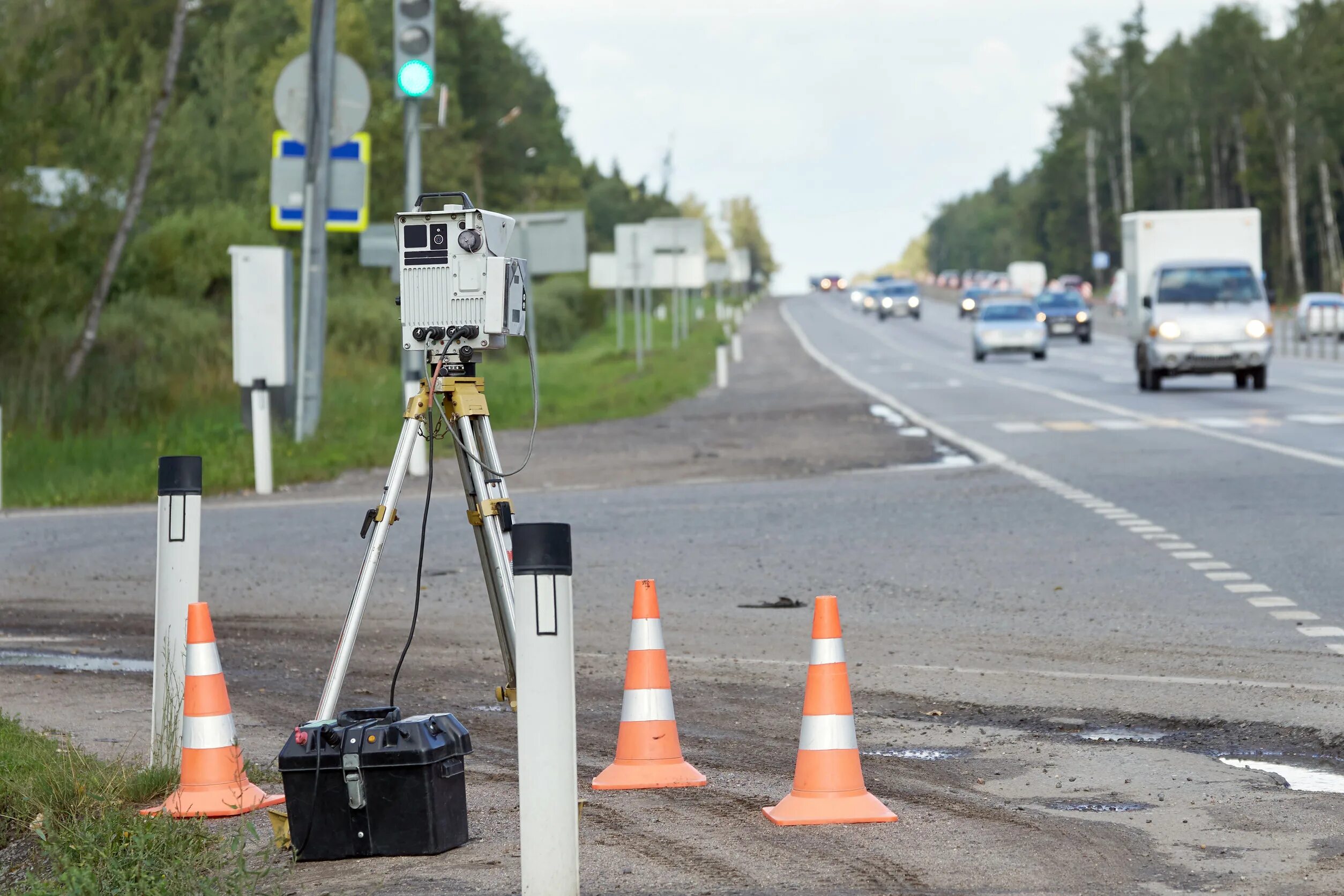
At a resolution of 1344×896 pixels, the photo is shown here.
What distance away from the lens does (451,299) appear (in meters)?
6.22

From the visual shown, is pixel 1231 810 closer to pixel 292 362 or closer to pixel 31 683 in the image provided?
pixel 31 683

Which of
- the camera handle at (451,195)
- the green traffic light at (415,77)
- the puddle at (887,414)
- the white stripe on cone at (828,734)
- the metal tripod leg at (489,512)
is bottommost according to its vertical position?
the white stripe on cone at (828,734)

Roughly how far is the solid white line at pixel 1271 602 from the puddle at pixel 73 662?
223 inches

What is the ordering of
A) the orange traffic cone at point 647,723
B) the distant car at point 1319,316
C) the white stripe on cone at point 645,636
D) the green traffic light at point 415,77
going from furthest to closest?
1. the distant car at point 1319,316
2. the green traffic light at point 415,77
3. the white stripe on cone at point 645,636
4. the orange traffic cone at point 647,723

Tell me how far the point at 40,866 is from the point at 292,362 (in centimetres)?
1701

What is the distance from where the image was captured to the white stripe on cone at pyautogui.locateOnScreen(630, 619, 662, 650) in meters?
6.61

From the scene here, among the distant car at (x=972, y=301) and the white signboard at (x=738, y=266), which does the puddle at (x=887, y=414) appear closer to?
the distant car at (x=972, y=301)

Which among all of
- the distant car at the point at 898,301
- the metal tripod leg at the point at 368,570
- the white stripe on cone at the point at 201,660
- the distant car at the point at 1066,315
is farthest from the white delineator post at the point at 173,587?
the distant car at the point at 898,301

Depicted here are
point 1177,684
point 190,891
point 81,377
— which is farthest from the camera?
point 81,377

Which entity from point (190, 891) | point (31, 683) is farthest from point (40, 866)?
point (31, 683)

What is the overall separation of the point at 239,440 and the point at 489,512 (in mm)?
14696

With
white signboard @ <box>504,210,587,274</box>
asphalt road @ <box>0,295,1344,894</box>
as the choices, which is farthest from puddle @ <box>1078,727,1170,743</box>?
white signboard @ <box>504,210,587,274</box>

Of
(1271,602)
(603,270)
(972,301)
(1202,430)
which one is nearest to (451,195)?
(1271,602)

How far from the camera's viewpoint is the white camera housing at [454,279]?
20.3 ft
